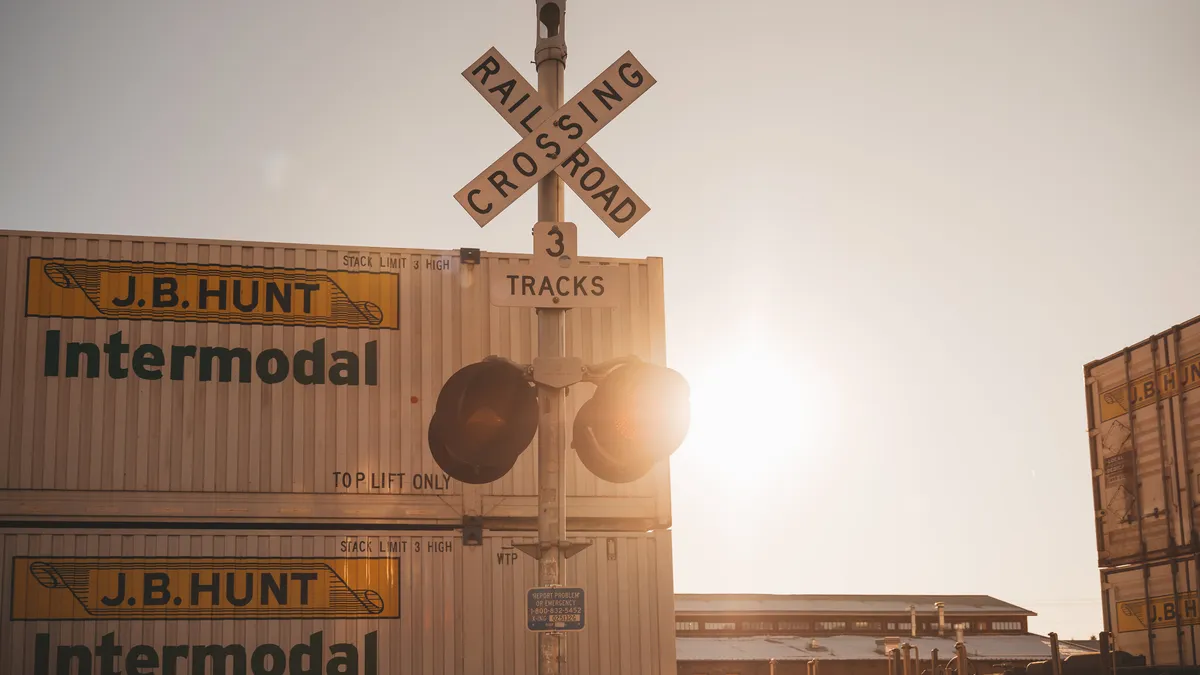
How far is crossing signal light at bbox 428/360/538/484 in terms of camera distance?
678cm

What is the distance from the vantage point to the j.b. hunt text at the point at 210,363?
15.6 metres

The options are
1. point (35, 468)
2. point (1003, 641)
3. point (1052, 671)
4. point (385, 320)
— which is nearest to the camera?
point (35, 468)

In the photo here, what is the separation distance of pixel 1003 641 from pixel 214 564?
4904 cm

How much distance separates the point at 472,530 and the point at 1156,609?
12.2m

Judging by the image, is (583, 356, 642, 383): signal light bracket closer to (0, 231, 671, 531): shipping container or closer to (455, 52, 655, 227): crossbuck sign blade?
(455, 52, 655, 227): crossbuck sign blade

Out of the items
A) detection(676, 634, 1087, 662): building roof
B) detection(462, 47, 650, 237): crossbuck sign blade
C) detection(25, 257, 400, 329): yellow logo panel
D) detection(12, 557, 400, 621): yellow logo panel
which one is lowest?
detection(676, 634, 1087, 662): building roof

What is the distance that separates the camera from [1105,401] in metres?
22.7

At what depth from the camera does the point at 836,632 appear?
58500 millimetres

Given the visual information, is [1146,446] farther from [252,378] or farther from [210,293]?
[210,293]

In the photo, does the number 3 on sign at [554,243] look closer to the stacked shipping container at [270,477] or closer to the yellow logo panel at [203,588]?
the stacked shipping container at [270,477]

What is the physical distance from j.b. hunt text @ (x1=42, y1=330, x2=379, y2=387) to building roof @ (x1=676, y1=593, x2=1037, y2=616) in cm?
4146

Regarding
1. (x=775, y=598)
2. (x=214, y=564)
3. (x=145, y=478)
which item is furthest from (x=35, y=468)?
(x=775, y=598)

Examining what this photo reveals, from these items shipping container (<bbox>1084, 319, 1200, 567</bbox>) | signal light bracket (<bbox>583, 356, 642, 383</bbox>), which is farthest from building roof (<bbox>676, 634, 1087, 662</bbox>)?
signal light bracket (<bbox>583, 356, 642, 383</bbox>)

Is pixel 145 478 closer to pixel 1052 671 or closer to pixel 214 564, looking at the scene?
pixel 214 564
